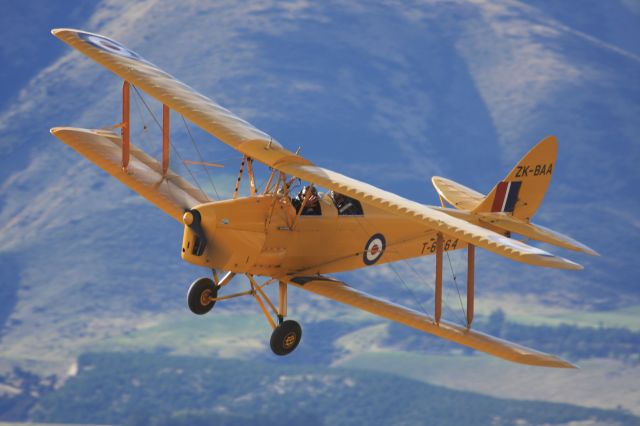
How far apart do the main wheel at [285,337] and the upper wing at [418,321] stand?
858mm

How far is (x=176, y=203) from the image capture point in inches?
1224

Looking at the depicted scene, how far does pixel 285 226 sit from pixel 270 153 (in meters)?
1.53

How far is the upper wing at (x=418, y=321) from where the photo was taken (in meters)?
28.5

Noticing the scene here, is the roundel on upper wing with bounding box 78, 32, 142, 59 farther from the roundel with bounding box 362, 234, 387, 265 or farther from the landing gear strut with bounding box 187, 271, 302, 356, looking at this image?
the roundel with bounding box 362, 234, 387, 265

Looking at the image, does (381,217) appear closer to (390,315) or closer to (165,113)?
(390,315)

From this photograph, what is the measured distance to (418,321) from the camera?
28.9m

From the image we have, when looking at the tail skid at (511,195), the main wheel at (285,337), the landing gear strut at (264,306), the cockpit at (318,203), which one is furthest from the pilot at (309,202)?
the tail skid at (511,195)

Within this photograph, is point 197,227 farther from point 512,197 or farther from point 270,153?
point 512,197

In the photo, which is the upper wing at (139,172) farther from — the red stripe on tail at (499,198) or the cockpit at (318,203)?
the red stripe on tail at (499,198)

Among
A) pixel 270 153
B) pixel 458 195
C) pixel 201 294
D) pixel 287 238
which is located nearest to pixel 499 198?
pixel 458 195

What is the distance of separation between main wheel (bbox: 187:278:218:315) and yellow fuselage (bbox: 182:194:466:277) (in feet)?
4.03

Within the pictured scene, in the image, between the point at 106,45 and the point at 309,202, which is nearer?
the point at 309,202

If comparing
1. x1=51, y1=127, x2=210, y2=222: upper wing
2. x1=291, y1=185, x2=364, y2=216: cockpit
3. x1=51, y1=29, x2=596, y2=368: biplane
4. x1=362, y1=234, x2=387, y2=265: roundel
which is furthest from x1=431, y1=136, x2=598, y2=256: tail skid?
x1=51, y1=127, x2=210, y2=222: upper wing

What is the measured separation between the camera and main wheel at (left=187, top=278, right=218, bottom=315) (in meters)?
29.0
